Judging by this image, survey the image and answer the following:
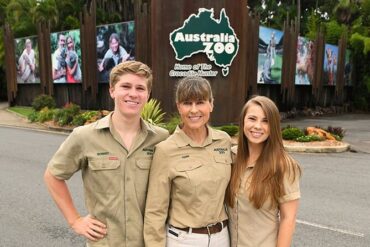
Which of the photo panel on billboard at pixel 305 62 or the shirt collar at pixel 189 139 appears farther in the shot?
the photo panel on billboard at pixel 305 62

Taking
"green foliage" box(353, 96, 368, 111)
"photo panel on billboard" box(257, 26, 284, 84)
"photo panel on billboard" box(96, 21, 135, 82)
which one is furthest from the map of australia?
"green foliage" box(353, 96, 368, 111)

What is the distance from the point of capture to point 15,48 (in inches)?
1176

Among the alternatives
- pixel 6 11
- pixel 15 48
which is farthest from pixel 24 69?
pixel 6 11

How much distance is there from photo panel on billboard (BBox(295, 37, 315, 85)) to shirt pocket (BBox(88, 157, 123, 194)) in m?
23.8

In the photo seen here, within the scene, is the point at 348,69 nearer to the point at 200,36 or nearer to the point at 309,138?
the point at 200,36

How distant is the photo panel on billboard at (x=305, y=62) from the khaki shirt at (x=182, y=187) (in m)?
23.6

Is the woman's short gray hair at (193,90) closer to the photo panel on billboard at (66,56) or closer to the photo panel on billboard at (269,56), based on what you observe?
the photo panel on billboard at (269,56)

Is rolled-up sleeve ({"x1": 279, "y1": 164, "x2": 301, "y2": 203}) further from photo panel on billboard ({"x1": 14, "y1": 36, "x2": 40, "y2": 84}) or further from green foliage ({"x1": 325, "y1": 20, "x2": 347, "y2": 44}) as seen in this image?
green foliage ({"x1": 325, "y1": 20, "x2": 347, "y2": 44})

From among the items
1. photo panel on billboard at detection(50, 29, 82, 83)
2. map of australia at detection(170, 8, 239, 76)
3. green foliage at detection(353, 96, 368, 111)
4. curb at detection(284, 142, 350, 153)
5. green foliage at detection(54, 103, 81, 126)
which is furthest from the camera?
green foliage at detection(353, 96, 368, 111)

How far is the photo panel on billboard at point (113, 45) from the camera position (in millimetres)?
20609

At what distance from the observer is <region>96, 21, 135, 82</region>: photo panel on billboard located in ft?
67.6

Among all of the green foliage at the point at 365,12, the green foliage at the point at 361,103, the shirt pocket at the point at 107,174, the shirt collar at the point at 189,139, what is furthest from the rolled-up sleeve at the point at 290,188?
the green foliage at the point at 365,12

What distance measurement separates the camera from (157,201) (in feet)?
7.27

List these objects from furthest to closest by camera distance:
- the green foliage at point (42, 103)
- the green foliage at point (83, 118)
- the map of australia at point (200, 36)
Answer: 1. the green foliage at point (42, 103)
2. the green foliage at point (83, 118)
3. the map of australia at point (200, 36)
